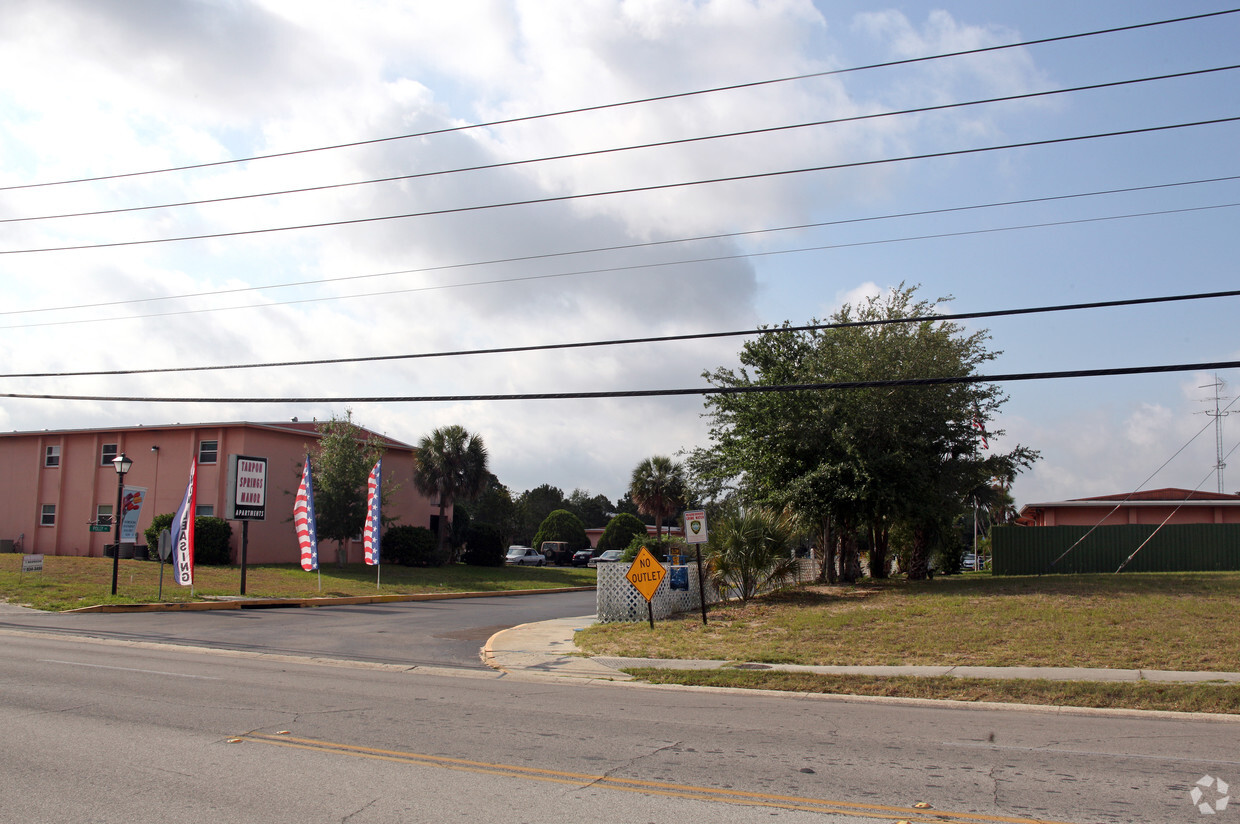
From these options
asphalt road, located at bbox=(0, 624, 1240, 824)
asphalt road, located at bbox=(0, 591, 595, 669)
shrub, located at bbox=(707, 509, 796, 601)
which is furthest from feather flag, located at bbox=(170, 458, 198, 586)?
shrub, located at bbox=(707, 509, 796, 601)

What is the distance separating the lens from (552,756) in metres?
7.61

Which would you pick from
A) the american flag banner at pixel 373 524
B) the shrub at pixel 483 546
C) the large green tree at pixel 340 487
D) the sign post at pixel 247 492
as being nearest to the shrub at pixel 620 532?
the shrub at pixel 483 546

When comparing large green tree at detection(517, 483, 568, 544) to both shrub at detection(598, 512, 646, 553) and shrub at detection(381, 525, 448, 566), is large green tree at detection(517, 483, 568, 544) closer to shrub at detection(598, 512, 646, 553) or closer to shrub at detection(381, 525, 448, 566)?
shrub at detection(598, 512, 646, 553)

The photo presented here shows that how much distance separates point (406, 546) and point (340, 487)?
5116mm

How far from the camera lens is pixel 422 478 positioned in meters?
48.8

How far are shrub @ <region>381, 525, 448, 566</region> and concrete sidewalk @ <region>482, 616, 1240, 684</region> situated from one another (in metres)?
25.2

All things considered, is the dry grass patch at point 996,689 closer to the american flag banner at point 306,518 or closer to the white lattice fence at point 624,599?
the white lattice fence at point 624,599

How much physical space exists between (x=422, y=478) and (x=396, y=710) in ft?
131

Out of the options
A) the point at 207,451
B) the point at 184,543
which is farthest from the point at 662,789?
the point at 207,451

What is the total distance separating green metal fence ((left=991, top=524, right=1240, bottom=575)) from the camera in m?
27.5

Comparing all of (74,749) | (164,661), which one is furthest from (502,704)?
(164,661)

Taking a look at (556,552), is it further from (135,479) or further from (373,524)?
(373,524)

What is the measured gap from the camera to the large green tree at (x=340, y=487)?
3894 centimetres

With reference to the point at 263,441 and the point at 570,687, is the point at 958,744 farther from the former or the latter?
the point at 263,441
